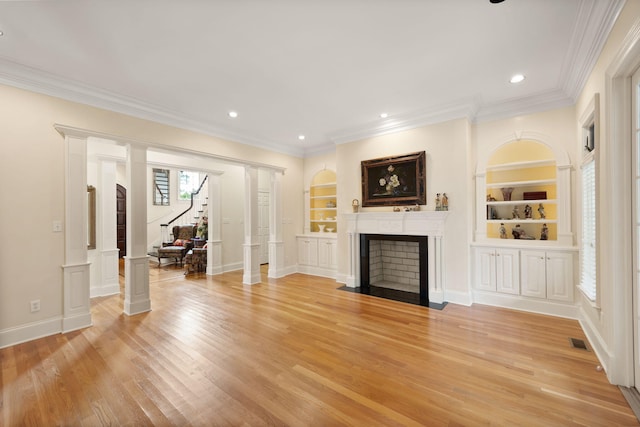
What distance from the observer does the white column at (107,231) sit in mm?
4824

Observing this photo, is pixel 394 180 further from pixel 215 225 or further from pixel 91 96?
pixel 91 96

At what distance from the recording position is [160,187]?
9867 mm

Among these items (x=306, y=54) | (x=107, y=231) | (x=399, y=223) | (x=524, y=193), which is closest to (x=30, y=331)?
(x=107, y=231)

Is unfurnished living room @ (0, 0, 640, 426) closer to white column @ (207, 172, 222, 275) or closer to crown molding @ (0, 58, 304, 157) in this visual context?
crown molding @ (0, 58, 304, 157)

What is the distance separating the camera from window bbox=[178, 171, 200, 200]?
10.3m

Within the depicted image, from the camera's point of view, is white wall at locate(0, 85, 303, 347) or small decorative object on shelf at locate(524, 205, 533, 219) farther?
small decorative object on shelf at locate(524, 205, 533, 219)

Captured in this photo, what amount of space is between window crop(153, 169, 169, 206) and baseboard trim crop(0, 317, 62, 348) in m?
7.14

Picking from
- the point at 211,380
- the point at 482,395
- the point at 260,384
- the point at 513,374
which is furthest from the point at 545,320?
the point at 211,380

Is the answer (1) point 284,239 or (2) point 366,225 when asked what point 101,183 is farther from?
(2) point 366,225

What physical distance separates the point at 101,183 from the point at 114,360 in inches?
146

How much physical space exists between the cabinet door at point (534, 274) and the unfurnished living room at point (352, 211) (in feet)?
0.14

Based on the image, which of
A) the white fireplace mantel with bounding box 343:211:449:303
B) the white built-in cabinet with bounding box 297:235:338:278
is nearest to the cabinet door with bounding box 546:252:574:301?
the white fireplace mantel with bounding box 343:211:449:303

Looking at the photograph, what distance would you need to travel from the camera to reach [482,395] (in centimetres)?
203

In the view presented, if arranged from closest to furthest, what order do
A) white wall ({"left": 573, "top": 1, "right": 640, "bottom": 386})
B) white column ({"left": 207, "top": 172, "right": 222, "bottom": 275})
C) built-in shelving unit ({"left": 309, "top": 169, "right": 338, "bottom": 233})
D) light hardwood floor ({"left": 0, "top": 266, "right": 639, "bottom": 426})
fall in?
light hardwood floor ({"left": 0, "top": 266, "right": 639, "bottom": 426}) → white wall ({"left": 573, "top": 1, "right": 640, "bottom": 386}) → white column ({"left": 207, "top": 172, "right": 222, "bottom": 275}) → built-in shelving unit ({"left": 309, "top": 169, "right": 338, "bottom": 233})
